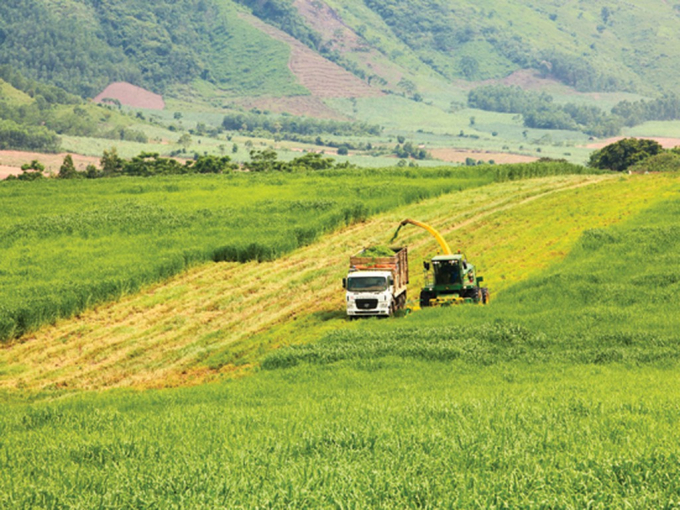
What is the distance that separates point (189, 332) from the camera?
39.6 m

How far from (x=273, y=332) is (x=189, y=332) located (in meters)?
4.13

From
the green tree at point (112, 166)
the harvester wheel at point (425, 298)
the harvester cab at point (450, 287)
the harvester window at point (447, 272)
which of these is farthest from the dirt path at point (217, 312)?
the green tree at point (112, 166)

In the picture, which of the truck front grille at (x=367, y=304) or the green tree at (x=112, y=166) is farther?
the green tree at (x=112, y=166)

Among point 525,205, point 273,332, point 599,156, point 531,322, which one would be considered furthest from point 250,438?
point 599,156

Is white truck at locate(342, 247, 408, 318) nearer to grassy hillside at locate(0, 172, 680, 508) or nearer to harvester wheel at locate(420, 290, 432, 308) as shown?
harvester wheel at locate(420, 290, 432, 308)

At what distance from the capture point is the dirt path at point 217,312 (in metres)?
34.7

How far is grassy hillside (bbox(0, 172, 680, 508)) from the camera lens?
13.0 metres

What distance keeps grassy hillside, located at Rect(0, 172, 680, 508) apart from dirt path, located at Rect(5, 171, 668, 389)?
4.53m

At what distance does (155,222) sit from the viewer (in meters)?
63.0

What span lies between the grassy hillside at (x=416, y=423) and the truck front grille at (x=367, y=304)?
78.2 inches

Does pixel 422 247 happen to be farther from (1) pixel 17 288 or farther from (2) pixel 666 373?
(2) pixel 666 373

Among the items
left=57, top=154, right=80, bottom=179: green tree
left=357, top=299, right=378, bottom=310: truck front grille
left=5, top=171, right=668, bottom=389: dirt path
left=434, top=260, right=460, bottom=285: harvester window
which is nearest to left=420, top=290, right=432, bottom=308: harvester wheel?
left=434, top=260, right=460, bottom=285: harvester window

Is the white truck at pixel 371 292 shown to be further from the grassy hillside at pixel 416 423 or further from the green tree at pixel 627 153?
the green tree at pixel 627 153

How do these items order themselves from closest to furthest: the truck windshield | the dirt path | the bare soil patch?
the dirt path
the truck windshield
the bare soil patch
